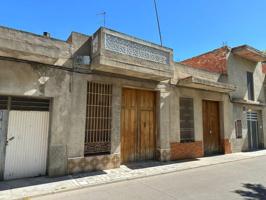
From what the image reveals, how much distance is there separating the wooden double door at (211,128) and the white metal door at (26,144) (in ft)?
26.6

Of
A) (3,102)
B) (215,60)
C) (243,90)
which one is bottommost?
(3,102)

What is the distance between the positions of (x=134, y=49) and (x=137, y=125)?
125 inches

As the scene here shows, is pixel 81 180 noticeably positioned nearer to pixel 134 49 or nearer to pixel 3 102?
pixel 3 102

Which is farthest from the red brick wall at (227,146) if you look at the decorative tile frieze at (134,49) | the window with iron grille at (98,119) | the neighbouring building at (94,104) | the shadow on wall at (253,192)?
the window with iron grille at (98,119)

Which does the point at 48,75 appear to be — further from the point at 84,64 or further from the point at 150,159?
the point at 150,159

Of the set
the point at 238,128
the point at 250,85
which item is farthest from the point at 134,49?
the point at 250,85

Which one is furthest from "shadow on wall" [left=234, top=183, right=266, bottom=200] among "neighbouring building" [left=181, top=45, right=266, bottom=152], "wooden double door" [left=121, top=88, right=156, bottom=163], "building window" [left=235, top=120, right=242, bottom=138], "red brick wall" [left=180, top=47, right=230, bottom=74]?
"red brick wall" [left=180, top=47, right=230, bottom=74]

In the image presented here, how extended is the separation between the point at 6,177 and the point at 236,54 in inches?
531

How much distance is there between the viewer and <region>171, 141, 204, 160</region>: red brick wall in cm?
926

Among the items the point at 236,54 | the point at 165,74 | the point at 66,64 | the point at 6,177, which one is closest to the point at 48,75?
the point at 66,64

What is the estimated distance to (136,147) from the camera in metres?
8.58

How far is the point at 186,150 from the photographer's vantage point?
970 centimetres

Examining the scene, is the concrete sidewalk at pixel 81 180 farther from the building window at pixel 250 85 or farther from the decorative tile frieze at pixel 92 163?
the building window at pixel 250 85

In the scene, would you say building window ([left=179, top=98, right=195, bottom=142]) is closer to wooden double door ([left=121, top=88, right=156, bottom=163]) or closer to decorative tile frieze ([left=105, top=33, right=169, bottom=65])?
wooden double door ([left=121, top=88, right=156, bottom=163])
